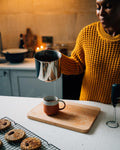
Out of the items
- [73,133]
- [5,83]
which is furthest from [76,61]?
[5,83]

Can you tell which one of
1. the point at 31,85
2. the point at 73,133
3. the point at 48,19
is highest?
the point at 48,19

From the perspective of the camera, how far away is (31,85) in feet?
6.82

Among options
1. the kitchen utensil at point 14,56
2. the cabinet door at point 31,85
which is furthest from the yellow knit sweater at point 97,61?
the kitchen utensil at point 14,56

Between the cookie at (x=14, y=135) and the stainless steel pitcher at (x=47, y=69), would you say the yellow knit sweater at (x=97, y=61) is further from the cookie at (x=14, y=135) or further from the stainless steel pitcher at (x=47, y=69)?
the cookie at (x=14, y=135)

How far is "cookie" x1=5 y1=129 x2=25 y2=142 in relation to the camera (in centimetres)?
78

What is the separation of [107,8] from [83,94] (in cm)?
57

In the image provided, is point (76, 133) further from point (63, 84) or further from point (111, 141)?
point (63, 84)

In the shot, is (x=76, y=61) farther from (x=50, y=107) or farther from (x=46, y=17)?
(x=46, y=17)

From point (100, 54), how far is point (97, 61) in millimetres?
46

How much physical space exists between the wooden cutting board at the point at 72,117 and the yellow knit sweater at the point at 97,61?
0.15 meters

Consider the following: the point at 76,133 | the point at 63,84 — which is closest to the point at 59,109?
the point at 76,133

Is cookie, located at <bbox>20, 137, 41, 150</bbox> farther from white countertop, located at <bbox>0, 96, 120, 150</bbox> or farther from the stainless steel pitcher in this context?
the stainless steel pitcher

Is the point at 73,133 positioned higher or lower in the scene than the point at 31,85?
higher

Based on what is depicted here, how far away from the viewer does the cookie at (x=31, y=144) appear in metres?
0.73
